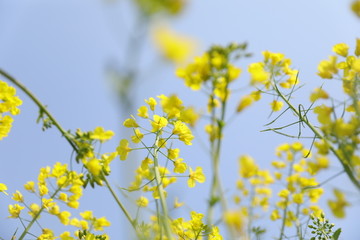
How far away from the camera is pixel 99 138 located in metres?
1.50

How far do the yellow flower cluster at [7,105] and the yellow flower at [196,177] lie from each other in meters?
→ 0.82

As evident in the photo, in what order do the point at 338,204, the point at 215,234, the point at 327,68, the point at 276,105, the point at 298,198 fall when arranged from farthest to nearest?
1. the point at 298,198
2. the point at 276,105
3. the point at 215,234
4. the point at 327,68
5. the point at 338,204

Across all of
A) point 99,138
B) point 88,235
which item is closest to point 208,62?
point 99,138

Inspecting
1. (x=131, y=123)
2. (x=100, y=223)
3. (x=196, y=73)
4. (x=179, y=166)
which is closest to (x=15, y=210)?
(x=100, y=223)

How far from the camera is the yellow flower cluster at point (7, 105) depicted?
66.7 inches

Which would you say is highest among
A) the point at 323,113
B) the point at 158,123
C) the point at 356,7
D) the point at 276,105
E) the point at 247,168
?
the point at 247,168

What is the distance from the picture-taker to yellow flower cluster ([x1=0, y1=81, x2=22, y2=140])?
66.7 inches

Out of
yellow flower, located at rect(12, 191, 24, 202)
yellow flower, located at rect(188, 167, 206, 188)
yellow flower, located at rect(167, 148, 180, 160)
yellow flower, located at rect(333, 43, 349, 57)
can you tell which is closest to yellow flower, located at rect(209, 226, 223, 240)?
yellow flower, located at rect(188, 167, 206, 188)

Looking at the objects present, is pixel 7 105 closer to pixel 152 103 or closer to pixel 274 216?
A: pixel 152 103

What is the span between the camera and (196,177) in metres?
1.88

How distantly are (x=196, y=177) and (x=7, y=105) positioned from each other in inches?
34.7

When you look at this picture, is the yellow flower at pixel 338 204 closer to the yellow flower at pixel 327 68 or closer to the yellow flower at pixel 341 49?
the yellow flower at pixel 327 68

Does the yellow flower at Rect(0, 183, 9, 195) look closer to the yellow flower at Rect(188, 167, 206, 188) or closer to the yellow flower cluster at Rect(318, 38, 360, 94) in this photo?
the yellow flower at Rect(188, 167, 206, 188)

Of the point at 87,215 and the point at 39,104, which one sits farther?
the point at 87,215
